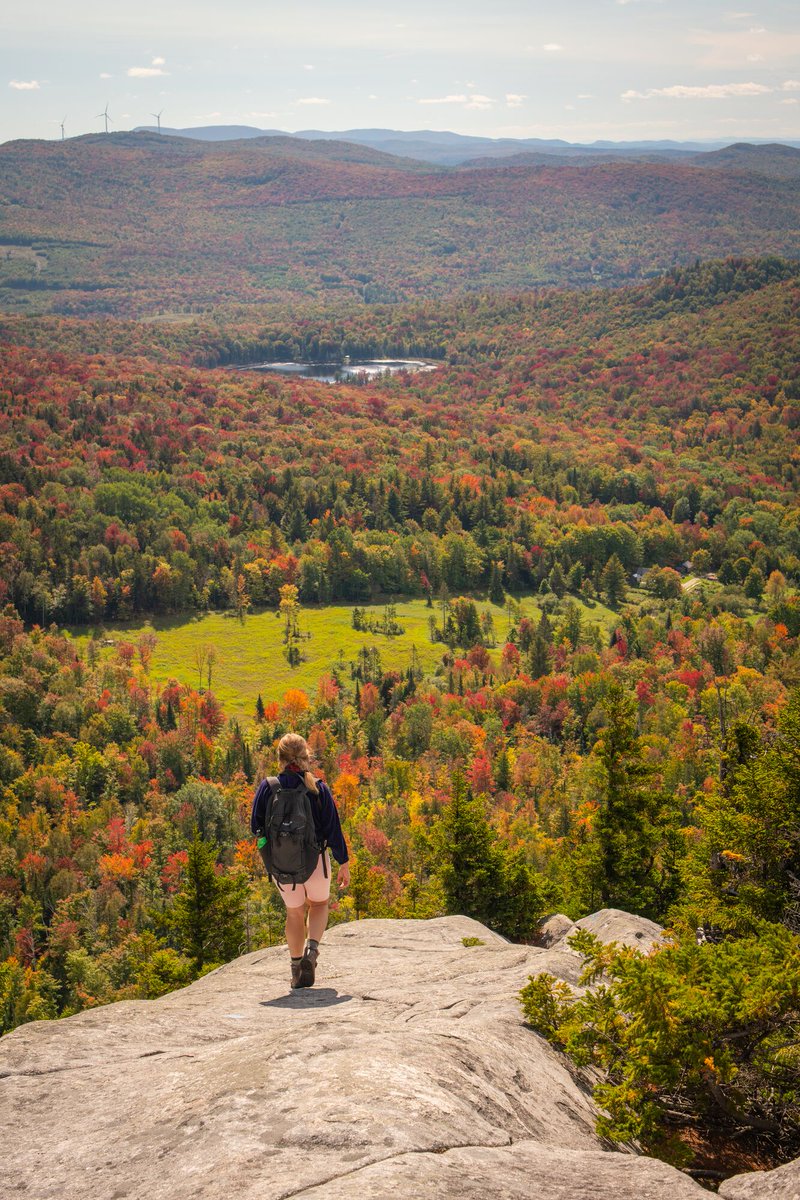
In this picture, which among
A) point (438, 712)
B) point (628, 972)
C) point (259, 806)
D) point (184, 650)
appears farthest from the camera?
point (184, 650)

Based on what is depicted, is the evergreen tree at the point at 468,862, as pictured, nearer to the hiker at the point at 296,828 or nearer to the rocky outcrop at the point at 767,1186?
the hiker at the point at 296,828

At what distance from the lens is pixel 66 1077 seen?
46.5ft

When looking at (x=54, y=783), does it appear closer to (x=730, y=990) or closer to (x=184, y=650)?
(x=184, y=650)

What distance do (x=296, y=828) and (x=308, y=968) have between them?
4.14 m

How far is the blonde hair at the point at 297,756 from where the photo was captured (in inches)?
651

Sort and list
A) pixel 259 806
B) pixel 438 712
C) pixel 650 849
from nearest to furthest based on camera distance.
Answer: pixel 259 806 < pixel 650 849 < pixel 438 712

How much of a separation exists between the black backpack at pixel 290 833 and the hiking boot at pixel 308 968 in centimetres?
264

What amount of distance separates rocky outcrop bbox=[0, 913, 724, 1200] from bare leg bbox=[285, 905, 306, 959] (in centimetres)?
93

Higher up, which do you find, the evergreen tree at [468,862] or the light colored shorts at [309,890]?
the light colored shorts at [309,890]

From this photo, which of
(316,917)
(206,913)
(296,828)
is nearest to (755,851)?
(316,917)

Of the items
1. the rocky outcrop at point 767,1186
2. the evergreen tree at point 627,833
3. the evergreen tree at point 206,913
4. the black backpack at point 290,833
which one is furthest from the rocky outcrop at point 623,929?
the evergreen tree at point 206,913

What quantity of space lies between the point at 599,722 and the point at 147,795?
226 ft

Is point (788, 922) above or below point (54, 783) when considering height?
above

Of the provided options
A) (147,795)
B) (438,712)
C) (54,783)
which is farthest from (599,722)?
(54,783)
